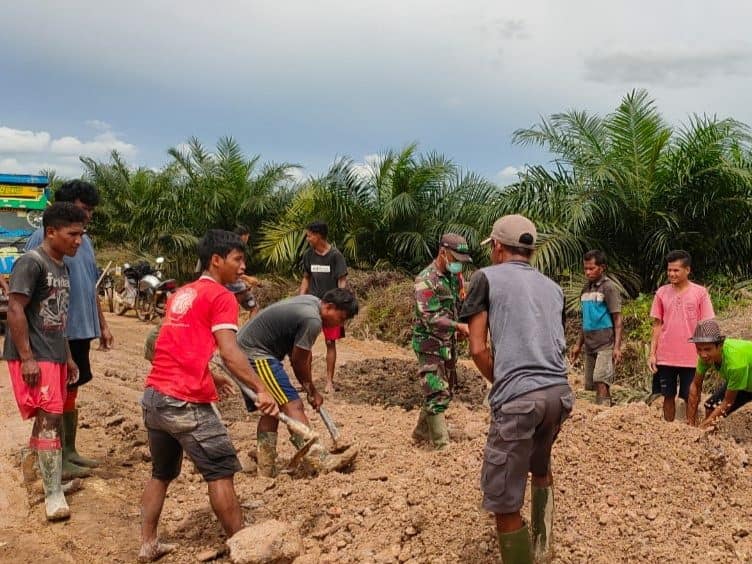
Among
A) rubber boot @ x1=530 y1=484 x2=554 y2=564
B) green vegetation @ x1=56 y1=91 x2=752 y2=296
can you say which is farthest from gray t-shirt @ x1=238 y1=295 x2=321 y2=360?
green vegetation @ x1=56 y1=91 x2=752 y2=296

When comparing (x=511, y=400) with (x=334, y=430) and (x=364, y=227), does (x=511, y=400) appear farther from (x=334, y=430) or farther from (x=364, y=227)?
(x=364, y=227)

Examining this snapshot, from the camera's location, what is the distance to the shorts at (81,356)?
481 centimetres

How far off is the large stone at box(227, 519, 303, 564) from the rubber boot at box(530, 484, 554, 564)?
1158mm

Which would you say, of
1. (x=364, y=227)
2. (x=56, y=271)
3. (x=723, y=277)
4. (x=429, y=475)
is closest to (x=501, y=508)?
(x=429, y=475)

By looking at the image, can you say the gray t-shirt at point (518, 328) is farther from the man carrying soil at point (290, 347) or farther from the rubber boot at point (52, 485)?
the rubber boot at point (52, 485)

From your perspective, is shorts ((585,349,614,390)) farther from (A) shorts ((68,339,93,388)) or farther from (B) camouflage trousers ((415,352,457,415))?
(A) shorts ((68,339,93,388))

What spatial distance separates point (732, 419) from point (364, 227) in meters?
8.45

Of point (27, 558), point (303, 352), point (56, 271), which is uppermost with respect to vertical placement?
point (56, 271)

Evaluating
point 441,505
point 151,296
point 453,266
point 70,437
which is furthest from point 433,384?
point 151,296

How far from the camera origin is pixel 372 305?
12375 mm

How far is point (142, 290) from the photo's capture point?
48.9 ft

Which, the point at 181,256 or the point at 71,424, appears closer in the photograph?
the point at 71,424

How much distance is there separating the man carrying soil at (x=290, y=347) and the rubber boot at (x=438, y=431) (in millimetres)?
716

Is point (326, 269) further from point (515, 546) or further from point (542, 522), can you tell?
point (515, 546)
